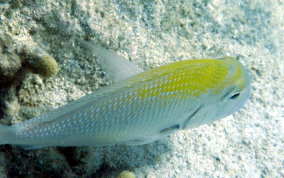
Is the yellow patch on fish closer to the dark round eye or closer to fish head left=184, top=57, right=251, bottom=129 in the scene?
fish head left=184, top=57, right=251, bottom=129

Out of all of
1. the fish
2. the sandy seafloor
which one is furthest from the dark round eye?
the sandy seafloor

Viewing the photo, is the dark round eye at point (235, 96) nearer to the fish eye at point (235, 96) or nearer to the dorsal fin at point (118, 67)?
the fish eye at point (235, 96)

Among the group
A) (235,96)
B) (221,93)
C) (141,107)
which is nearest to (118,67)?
(141,107)

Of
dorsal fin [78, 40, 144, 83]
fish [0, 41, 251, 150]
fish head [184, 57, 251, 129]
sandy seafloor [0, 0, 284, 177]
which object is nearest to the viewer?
fish [0, 41, 251, 150]

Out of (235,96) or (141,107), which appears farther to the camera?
(235,96)

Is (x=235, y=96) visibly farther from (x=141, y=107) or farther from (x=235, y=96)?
(x=141, y=107)

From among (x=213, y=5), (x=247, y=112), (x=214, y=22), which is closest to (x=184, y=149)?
(x=247, y=112)
